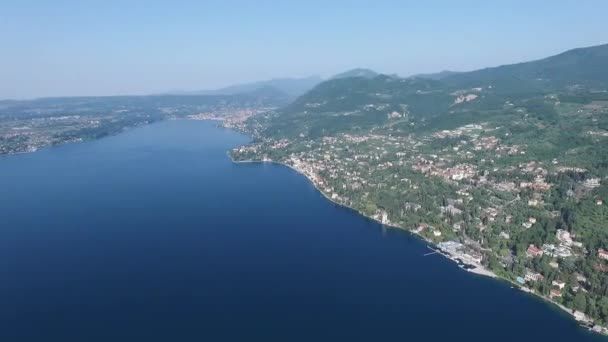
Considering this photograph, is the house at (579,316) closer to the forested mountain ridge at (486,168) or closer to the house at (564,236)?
the forested mountain ridge at (486,168)

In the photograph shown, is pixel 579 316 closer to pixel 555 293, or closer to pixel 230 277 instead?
pixel 555 293

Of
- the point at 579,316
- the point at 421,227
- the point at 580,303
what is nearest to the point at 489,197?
the point at 421,227

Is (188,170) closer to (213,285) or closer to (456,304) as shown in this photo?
(213,285)

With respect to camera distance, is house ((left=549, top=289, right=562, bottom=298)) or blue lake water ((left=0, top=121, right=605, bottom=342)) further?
house ((left=549, top=289, right=562, bottom=298))

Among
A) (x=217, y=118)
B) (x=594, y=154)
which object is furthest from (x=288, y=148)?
(x=217, y=118)

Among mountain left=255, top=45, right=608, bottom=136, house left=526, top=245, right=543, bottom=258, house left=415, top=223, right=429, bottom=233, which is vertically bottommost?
house left=526, top=245, right=543, bottom=258

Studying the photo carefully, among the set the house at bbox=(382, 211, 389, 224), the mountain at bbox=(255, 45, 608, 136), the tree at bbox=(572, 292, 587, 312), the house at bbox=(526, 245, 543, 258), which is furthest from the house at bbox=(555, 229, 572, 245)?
the mountain at bbox=(255, 45, 608, 136)

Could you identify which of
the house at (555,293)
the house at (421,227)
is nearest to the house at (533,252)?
the house at (555,293)

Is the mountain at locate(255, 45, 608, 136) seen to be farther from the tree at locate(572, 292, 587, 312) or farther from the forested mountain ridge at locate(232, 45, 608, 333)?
the tree at locate(572, 292, 587, 312)
